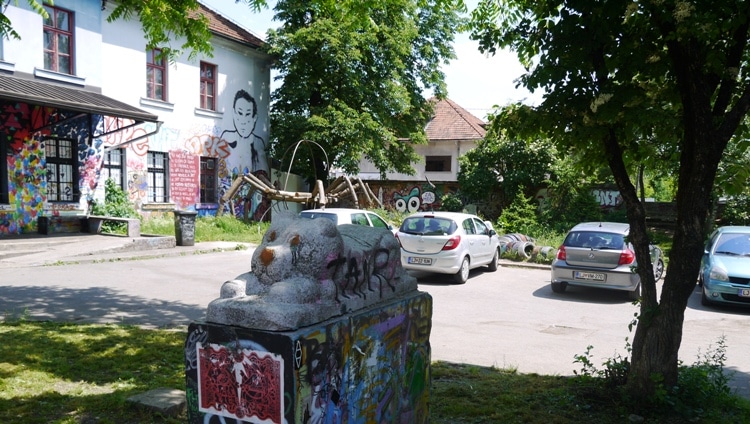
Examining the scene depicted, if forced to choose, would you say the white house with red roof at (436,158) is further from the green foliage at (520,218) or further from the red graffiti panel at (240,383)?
the red graffiti panel at (240,383)

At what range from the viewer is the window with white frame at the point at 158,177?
21.2 m

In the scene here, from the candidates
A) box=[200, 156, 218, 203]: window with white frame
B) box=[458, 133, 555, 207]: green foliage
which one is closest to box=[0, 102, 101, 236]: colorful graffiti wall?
box=[200, 156, 218, 203]: window with white frame

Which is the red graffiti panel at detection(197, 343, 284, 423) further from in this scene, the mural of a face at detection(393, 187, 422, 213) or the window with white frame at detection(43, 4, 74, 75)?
the mural of a face at detection(393, 187, 422, 213)

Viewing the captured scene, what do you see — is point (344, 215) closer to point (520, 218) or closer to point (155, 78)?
point (520, 218)

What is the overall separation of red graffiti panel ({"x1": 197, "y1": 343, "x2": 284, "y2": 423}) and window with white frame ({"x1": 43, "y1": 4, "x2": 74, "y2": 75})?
1762 centimetres

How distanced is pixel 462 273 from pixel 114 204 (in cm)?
1262

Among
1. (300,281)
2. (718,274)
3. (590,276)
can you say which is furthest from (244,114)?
(300,281)

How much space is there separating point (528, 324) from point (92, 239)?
13273mm

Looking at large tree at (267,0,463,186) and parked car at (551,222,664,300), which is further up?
large tree at (267,0,463,186)

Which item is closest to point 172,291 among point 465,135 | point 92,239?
point 92,239

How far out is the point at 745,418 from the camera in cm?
476

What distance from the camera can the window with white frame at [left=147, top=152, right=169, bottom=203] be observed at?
836 inches

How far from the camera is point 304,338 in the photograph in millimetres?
3141

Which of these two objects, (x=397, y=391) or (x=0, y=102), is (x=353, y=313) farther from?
(x=0, y=102)
